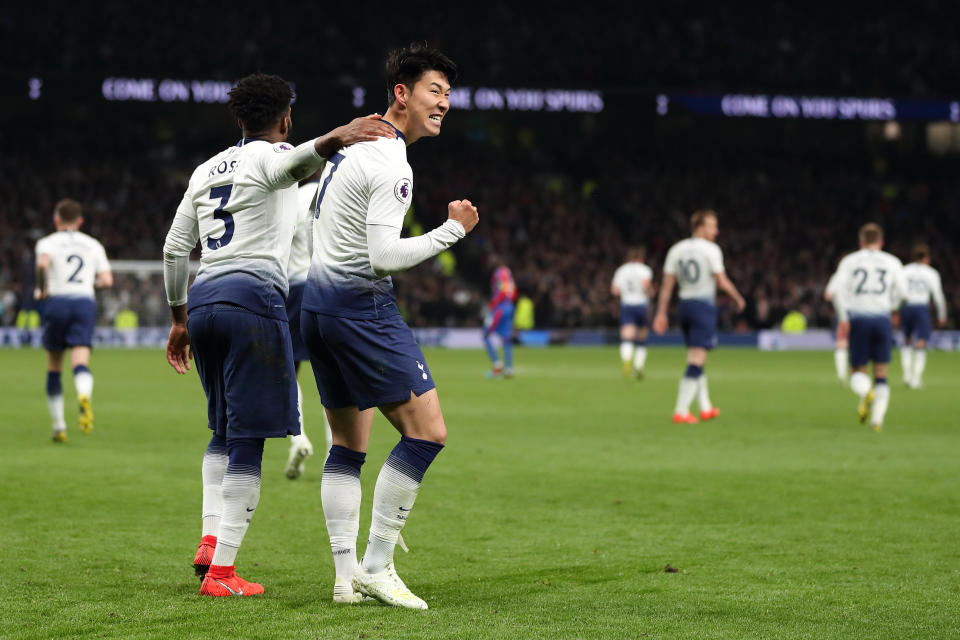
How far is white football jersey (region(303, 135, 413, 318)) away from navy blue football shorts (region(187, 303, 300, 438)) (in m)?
0.31

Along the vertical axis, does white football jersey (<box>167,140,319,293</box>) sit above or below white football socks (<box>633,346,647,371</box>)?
above

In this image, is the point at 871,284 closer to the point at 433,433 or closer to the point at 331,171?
the point at 433,433

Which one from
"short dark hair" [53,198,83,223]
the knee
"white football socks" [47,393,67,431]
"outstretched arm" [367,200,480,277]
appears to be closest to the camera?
"outstretched arm" [367,200,480,277]

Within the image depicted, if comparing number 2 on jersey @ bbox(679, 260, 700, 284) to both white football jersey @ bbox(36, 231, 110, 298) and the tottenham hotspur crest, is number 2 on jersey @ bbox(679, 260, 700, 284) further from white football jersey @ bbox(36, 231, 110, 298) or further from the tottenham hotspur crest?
the tottenham hotspur crest

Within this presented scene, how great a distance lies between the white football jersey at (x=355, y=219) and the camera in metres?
4.84

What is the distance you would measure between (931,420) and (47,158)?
32038 millimetres

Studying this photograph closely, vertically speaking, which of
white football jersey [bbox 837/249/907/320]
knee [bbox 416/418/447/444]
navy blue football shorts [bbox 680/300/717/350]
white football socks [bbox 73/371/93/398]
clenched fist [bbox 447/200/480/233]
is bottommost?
white football socks [bbox 73/371/93/398]

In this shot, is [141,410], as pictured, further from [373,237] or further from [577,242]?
[577,242]

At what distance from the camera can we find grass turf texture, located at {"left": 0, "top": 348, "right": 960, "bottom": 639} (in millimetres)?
4855

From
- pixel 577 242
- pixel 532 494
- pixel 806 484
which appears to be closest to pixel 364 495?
pixel 532 494

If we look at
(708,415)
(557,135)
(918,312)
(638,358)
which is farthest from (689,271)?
(557,135)

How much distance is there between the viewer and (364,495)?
8211mm

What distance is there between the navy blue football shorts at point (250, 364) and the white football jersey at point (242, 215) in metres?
0.21

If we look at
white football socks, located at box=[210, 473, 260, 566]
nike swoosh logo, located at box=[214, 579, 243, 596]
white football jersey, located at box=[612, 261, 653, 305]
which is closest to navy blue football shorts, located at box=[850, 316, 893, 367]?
white football socks, located at box=[210, 473, 260, 566]
